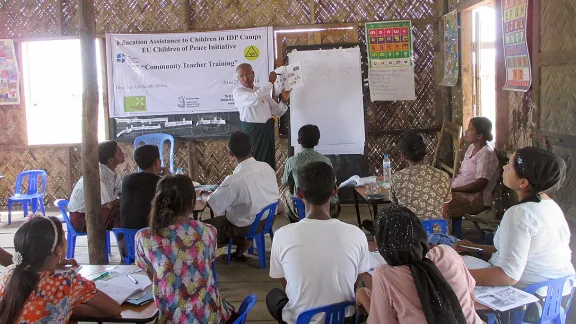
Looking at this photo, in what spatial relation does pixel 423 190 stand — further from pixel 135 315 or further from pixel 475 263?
pixel 135 315

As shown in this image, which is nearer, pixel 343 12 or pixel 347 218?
pixel 347 218

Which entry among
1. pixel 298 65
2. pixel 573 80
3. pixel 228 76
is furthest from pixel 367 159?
pixel 573 80

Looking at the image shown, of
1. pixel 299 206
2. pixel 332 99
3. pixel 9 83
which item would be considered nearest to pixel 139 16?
pixel 9 83

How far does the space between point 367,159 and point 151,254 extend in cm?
489

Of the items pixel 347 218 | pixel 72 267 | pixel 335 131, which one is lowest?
pixel 347 218

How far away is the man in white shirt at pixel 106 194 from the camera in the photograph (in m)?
4.46

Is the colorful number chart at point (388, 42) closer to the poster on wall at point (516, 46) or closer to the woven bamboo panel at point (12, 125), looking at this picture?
the poster on wall at point (516, 46)

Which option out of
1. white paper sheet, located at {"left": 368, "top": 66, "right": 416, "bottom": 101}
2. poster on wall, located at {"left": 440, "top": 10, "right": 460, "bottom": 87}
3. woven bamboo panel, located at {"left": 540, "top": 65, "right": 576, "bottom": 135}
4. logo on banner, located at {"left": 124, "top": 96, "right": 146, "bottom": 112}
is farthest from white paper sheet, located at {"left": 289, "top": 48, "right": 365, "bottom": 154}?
woven bamboo panel, located at {"left": 540, "top": 65, "right": 576, "bottom": 135}

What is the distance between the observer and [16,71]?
23.6 ft

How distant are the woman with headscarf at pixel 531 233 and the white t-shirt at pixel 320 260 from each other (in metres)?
0.51

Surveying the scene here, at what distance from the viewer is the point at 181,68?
23.2 ft

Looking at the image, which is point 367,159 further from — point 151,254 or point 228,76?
point 151,254

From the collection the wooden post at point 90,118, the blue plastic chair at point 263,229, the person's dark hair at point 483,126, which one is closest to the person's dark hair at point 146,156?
the wooden post at point 90,118

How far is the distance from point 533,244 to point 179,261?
4.86 ft
